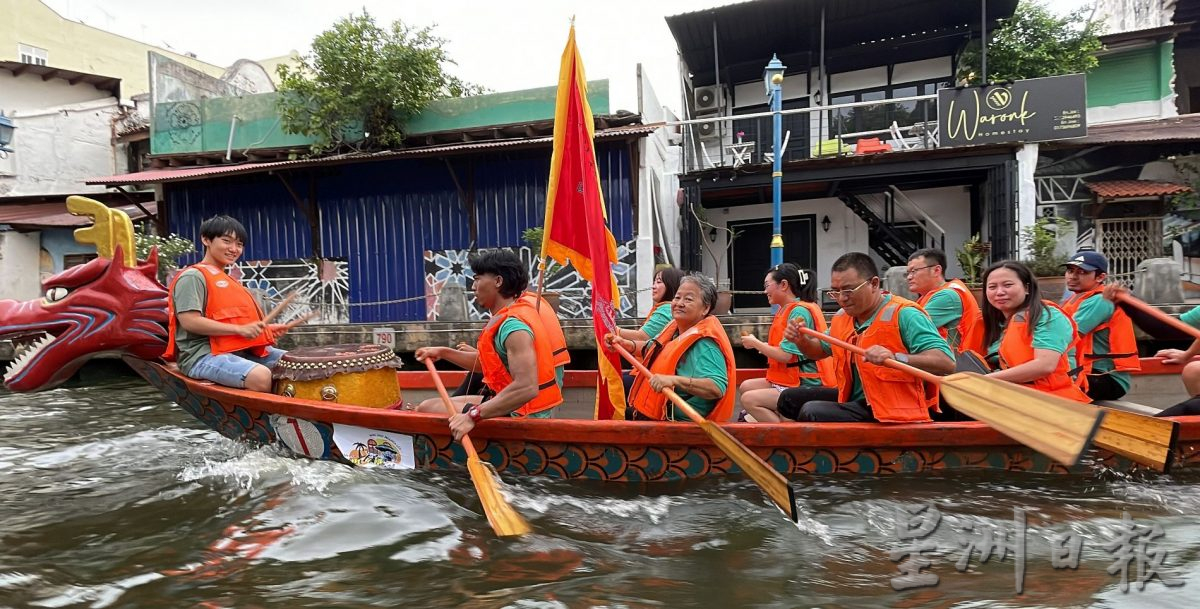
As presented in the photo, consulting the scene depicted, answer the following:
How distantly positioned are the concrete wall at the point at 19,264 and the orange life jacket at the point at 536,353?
15.2 m

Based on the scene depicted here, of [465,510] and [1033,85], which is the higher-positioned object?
[1033,85]

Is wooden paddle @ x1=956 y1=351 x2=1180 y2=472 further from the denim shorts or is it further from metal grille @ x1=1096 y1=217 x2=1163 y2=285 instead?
metal grille @ x1=1096 y1=217 x2=1163 y2=285

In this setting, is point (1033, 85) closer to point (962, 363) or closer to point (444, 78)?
point (962, 363)

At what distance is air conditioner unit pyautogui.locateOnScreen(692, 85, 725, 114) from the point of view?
44.3ft

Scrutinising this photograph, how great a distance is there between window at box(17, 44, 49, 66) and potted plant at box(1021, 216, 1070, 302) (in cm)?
2407

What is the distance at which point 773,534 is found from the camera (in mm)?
3113

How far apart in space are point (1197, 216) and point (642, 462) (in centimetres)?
1171

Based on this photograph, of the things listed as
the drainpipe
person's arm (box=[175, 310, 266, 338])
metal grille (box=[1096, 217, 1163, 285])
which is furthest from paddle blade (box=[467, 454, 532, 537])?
metal grille (box=[1096, 217, 1163, 285])

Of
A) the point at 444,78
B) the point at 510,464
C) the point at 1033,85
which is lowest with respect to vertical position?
the point at 510,464

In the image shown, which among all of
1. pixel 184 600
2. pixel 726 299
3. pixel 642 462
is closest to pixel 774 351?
pixel 642 462

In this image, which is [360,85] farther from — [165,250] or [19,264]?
[19,264]

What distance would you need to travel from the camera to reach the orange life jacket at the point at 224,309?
4.07 metres

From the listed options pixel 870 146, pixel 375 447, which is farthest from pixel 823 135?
pixel 375 447

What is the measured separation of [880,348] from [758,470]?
93 centimetres
